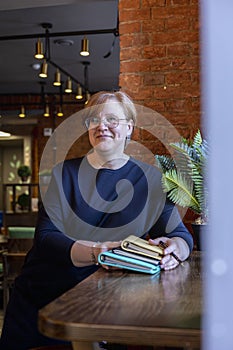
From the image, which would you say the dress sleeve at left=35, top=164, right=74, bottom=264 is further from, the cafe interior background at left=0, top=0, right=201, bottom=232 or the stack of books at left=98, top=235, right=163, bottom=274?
the cafe interior background at left=0, top=0, right=201, bottom=232

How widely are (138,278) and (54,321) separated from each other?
1.78ft

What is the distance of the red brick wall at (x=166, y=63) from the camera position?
302 centimetres

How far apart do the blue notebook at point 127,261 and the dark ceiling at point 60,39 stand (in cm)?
298

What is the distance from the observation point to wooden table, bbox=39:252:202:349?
0.94 m

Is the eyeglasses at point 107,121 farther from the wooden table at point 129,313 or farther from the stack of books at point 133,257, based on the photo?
the wooden table at point 129,313


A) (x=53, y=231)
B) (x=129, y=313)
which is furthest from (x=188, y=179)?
(x=129, y=313)

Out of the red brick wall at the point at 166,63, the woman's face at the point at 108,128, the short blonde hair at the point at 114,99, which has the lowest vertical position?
the woman's face at the point at 108,128

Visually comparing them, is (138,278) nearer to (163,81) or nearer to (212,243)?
(212,243)

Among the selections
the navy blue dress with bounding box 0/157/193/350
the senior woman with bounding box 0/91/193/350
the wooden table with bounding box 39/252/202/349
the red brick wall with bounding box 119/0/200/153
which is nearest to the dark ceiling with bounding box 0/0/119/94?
the red brick wall with bounding box 119/0/200/153

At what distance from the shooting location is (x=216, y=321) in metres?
0.51

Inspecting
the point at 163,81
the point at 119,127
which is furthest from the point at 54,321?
the point at 163,81

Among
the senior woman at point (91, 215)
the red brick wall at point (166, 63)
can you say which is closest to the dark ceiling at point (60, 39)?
the red brick wall at point (166, 63)

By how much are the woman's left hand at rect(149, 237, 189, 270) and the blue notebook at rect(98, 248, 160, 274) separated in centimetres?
8

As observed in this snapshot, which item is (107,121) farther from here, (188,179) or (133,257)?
(133,257)
